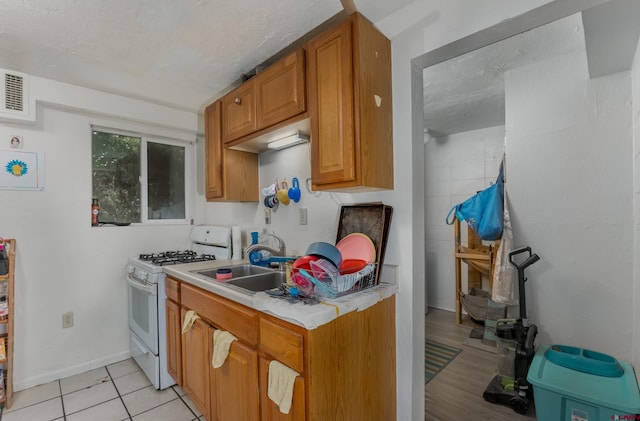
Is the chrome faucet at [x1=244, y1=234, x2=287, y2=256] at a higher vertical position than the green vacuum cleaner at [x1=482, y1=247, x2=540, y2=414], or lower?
higher

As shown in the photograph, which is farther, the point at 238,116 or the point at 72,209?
the point at 72,209

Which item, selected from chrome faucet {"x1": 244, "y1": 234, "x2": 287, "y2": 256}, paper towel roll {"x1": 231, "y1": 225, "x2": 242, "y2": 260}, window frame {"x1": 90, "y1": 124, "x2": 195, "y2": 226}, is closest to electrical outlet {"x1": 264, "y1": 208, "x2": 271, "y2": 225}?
chrome faucet {"x1": 244, "y1": 234, "x2": 287, "y2": 256}

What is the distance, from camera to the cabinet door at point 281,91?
1604mm

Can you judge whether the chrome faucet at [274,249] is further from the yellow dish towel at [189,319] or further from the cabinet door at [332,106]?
the cabinet door at [332,106]

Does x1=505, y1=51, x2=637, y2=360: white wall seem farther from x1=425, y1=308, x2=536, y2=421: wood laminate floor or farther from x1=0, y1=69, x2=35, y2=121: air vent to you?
x1=0, y1=69, x2=35, y2=121: air vent

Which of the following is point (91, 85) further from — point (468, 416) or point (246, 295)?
point (468, 416)

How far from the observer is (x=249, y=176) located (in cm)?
246

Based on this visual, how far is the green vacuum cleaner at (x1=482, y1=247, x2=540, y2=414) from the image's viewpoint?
1901 mm

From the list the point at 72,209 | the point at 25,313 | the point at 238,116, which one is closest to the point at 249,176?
the point at 238,116

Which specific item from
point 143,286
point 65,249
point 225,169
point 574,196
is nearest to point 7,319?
point 65,249

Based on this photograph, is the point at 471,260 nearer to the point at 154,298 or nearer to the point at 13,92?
the point at 154,298

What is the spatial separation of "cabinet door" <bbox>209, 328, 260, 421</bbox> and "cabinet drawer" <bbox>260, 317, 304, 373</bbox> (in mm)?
114

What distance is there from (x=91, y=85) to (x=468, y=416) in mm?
3524

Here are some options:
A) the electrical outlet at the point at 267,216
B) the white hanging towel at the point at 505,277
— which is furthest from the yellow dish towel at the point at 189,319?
the white hanging towel at the point at 505,277
